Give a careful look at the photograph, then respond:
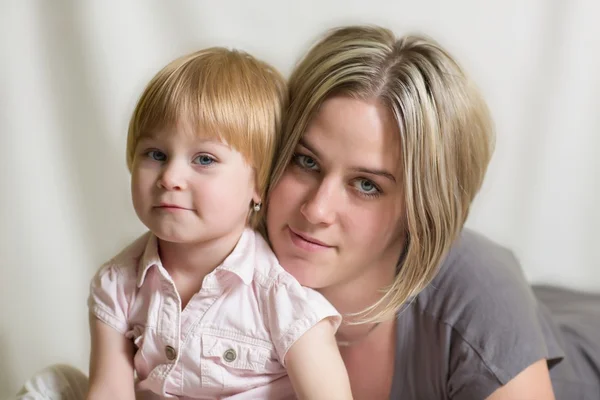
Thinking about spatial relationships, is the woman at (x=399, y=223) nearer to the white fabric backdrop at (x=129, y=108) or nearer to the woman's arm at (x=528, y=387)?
the woman's arm at (x=528, y=387)

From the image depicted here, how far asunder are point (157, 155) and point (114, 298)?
10.1 inches

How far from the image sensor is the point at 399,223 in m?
1.40

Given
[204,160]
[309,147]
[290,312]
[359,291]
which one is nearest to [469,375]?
[359,291]

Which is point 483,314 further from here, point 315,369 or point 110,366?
point 110,366

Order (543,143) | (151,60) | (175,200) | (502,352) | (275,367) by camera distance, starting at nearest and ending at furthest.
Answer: (175,200), (275,367), (502,352), (151,60), (543,143)

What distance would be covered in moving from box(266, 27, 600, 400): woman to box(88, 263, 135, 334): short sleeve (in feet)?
0.79

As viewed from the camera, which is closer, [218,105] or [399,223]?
[218,105]

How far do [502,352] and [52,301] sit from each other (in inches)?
49.1

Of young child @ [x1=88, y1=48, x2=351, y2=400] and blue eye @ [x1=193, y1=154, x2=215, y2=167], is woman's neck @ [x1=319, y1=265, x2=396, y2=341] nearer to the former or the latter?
young child @ [x1=88, y1=48, x2=351, y2=400]

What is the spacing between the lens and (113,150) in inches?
84.0

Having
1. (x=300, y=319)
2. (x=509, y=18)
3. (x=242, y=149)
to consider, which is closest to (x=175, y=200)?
(x=242, y=149)

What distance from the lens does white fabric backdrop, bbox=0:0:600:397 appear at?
2.05m

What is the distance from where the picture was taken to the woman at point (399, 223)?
1.31 meters

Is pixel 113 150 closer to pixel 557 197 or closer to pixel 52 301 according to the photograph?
Result: pixel 52 301
